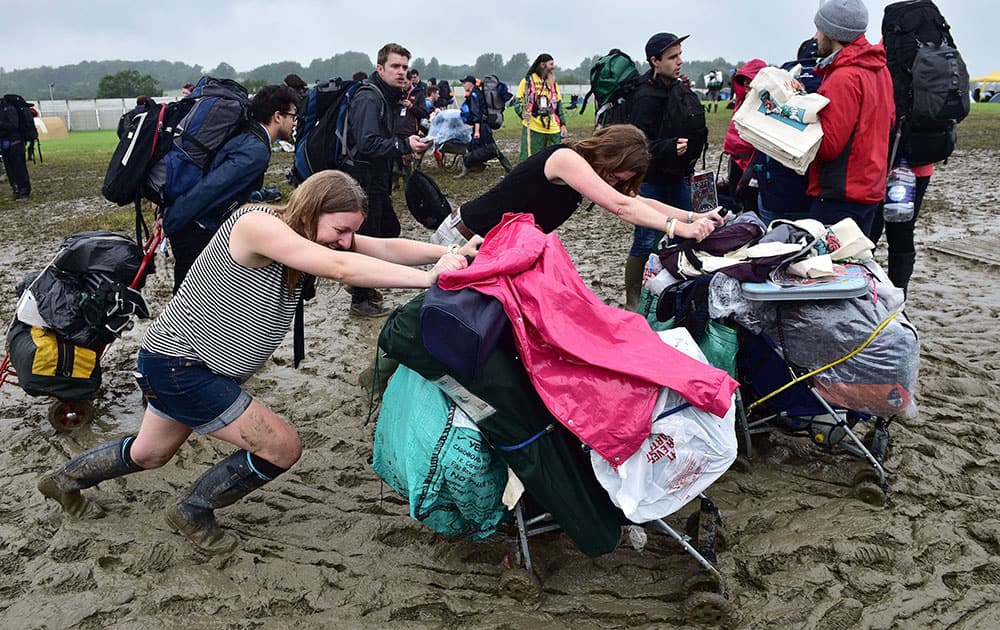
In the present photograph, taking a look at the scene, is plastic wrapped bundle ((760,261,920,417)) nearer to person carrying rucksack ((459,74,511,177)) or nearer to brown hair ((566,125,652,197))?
brown hair ((566,125,652,197))

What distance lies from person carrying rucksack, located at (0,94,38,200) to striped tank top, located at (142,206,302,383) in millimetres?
12691

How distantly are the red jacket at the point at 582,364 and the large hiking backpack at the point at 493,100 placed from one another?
11.7m

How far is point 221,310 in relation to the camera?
3057mm

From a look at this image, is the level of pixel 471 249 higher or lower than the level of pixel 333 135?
lower

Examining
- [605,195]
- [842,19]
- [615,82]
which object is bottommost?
[605,195]

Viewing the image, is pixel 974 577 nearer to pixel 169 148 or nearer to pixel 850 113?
pixel 850 113

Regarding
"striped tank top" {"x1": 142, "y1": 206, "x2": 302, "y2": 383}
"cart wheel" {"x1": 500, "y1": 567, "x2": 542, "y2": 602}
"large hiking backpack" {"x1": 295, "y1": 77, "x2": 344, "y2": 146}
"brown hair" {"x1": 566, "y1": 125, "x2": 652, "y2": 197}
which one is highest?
"large hiking backpack" {"x1": 295, "y1": 77, "x2": 344, "y2": 146}

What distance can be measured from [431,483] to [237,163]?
2571mm

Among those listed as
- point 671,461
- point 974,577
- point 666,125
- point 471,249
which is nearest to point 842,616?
point 974,577

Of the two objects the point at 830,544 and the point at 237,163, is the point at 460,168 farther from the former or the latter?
the point at 830,544

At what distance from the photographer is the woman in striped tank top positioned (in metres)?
2.86

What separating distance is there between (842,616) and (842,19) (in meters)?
3.04

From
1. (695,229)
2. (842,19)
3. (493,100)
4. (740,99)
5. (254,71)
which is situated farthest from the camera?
(254,71)

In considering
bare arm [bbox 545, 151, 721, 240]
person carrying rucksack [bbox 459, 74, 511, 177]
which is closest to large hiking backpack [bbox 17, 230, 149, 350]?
bare arm [bbox 545, 151, 721, 240]
